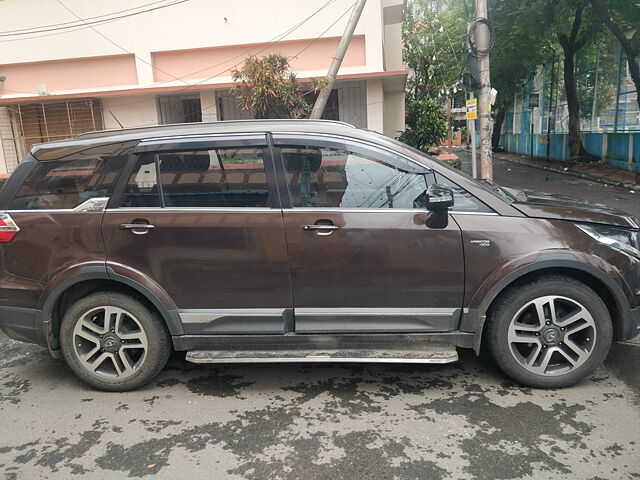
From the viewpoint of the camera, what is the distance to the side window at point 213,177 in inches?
137

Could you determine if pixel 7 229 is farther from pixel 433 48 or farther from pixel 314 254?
pixel 433 48

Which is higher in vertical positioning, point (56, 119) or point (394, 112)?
point (56, 119)

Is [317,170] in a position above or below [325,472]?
above

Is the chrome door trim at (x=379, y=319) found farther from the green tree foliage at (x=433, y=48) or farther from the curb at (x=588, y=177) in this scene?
the green tree foliage at (x=433, y=48)

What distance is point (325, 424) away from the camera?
10.3 ft

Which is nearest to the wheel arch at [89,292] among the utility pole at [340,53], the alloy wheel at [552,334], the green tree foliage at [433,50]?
the alloy wheel at [552,334]

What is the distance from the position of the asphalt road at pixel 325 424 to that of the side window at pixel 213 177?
1.37 m

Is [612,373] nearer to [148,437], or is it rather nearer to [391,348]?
[391,348]

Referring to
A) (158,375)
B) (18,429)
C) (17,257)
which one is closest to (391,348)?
(158,375)

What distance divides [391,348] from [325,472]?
3.28ft

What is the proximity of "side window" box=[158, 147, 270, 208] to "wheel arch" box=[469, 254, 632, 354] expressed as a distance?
1718 mm

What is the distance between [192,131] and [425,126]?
13.0 m

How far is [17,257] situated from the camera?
3561 millimetres

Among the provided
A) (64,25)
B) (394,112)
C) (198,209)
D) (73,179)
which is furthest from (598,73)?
(73,179)
